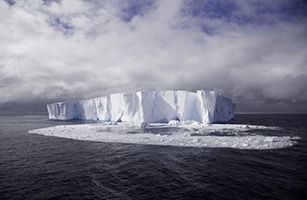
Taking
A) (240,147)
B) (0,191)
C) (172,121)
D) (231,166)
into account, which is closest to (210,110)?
(172,121)

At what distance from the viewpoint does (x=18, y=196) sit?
27.5 ft

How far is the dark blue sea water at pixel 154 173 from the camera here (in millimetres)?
8562

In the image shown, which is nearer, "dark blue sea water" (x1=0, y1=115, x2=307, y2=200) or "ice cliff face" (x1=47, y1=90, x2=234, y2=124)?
"dark blue sea water" (x1=0, y1=115, x2=307, y2=200)

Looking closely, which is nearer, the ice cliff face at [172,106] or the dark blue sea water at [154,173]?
the dark blue sea water at [154,173]

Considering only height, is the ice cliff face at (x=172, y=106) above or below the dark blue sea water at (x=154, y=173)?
above

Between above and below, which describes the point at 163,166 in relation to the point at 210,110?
below

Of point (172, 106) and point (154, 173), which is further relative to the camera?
point (172, 106)

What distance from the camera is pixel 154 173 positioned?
11117 millimetres

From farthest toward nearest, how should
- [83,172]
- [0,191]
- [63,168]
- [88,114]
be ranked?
[88,114] < [63,168] < [83,172] < [0,191]

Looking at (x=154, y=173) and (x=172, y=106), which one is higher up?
(x=172, y=106)

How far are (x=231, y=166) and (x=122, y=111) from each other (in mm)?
35019

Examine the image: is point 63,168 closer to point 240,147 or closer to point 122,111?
point 240,147

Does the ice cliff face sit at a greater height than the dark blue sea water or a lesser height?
greater

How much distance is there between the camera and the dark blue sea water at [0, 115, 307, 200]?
337 inches
